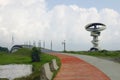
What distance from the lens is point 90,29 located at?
84.9 metres

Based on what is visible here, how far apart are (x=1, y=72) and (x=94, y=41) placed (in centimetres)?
5664

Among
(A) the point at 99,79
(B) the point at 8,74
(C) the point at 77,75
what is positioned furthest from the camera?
(B) the point at 8,74

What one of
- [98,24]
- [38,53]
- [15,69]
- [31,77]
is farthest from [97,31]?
[31,77]

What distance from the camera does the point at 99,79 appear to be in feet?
67.8

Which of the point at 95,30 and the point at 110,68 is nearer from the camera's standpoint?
the point at 110,68

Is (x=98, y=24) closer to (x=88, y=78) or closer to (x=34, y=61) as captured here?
(x=34, y=61)

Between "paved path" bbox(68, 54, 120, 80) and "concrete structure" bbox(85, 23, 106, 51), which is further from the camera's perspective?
"concrete structure" bbox(85, 23, 106, 51)

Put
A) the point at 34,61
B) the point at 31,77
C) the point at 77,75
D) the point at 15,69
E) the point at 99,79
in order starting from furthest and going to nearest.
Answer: the point at 34,61, the point at 15,69, the point at 31,77, the point at 77,75, the point at 99,79

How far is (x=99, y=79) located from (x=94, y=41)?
6549 cm

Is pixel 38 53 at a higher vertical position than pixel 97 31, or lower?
lower

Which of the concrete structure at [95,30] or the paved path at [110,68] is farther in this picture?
the concrete structure at [95,30]

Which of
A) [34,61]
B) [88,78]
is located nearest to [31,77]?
[88,78]

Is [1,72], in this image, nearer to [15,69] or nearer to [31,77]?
[15,69]

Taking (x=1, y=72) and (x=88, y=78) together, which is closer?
(x=88, y=78)
